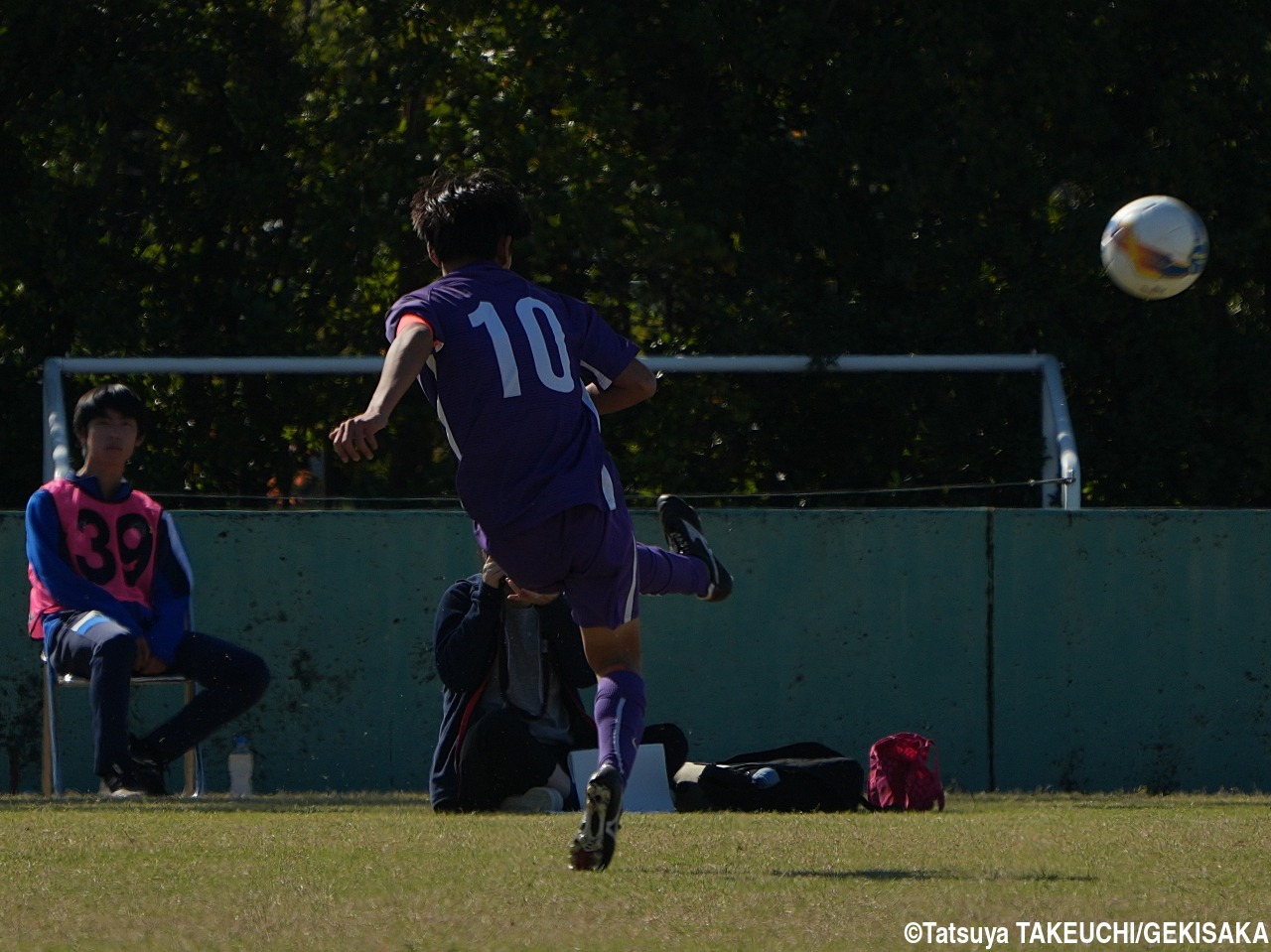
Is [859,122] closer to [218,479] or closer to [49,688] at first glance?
[218,479]

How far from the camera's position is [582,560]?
16.6 ft

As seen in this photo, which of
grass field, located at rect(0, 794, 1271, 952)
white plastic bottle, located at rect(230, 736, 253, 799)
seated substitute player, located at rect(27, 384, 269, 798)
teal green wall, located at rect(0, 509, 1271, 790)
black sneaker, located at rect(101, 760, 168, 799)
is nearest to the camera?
grass field, located at rect(0, 794, 1271, 952)

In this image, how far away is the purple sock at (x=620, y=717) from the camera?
4.96m

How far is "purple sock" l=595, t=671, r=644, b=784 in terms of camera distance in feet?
16.3

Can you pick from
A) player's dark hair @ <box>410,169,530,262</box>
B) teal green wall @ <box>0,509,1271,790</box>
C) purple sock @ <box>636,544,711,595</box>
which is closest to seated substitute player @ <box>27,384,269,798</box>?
teal green wall @ <box>0,509,1271,790</box>

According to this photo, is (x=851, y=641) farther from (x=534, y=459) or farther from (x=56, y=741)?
(x=534, y=459)

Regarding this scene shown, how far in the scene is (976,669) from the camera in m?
9.38

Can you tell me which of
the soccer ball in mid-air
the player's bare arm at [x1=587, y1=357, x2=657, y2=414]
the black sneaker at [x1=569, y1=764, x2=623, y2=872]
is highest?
the soccer ball in mid-air

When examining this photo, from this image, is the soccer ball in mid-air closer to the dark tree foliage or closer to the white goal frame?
the white goal frame

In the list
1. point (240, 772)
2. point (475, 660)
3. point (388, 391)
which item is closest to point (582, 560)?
point (388, 391)

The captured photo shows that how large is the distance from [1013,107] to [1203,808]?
671 cm

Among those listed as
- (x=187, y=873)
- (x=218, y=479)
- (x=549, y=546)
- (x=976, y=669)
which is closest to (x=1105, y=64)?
(x=976, y=669)

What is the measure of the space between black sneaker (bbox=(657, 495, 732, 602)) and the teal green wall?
8.08 feet

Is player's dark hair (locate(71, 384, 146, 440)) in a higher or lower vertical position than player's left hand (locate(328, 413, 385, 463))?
higher
